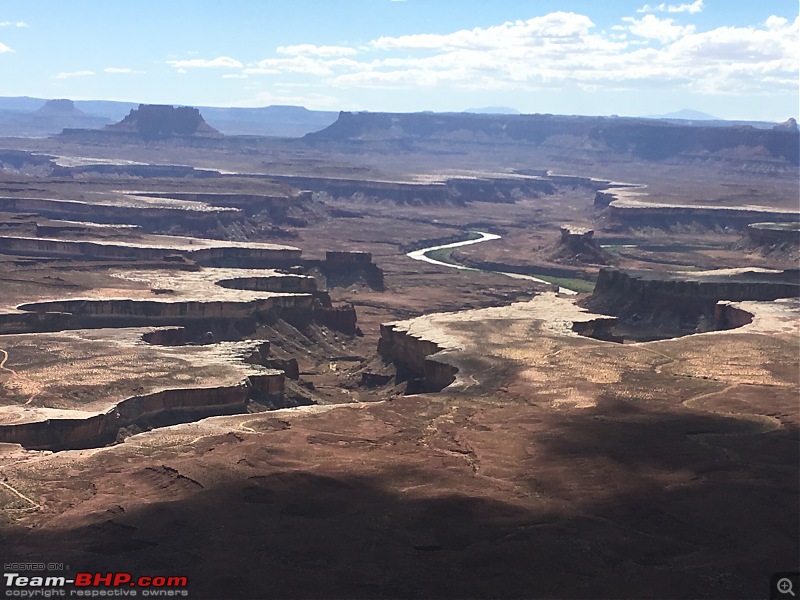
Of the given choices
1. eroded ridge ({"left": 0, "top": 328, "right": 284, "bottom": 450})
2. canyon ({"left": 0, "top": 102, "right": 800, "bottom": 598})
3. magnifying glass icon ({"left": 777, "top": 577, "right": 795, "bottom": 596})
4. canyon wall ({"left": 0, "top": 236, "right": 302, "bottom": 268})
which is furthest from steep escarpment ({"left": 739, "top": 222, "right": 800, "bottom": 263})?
magnifying glass icon ({"left": 777, "top": 577, "right": 795, "bottom": 596})

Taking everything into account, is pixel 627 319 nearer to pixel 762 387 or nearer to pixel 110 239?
pixel 762 387

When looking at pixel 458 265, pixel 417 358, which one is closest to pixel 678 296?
pixel 417 358

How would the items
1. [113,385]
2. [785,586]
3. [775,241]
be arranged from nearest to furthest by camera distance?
[785,586] < [113,385] < [775,241]

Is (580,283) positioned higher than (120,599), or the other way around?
(120,599)

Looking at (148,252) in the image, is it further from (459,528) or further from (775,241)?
(459,528)

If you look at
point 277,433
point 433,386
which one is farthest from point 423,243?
point 277,433

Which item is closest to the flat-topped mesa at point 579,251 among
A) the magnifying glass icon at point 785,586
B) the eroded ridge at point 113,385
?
the eroded ridge at point 113,385

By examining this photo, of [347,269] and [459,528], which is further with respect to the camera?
[347,269]

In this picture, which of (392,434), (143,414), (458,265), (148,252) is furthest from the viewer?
(458,265)

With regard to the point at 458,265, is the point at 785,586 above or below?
above
